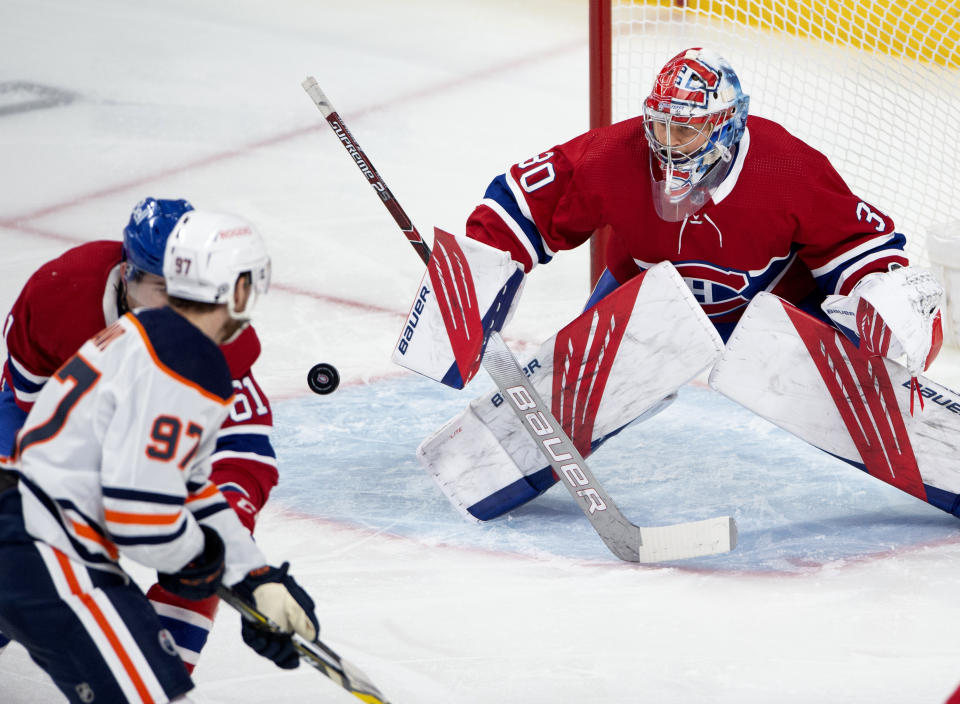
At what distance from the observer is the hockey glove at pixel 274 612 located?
72.1 inches

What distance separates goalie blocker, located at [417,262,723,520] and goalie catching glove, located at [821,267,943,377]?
27cm

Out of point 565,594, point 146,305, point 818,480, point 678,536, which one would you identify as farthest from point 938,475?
point 146,305

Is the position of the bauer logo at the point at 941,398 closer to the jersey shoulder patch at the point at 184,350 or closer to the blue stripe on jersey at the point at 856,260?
the blue stripe on jersey at the point at 856,260

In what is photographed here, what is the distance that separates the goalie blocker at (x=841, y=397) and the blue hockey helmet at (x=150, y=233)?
1.22m

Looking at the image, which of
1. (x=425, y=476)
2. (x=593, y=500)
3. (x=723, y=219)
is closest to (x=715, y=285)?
(x=723, y=219)

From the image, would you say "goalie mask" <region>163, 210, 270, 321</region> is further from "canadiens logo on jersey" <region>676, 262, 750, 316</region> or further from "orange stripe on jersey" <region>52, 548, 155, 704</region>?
"canadiens logo on jersey" <region>676, 262, 750, 316</region>

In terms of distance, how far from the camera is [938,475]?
9.16ft

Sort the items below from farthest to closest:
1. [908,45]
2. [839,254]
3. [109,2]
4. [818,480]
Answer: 1. [109,2]
2. [908,45]
3. [818,480]
4. [839,254]

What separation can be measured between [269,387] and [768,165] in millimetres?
1498

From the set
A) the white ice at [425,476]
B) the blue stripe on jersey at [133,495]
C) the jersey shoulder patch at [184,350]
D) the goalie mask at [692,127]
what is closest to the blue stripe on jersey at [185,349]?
the jersey shoulder patch at [184,350]

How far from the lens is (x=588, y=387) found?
2.88 meters

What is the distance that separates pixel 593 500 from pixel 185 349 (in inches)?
51.2

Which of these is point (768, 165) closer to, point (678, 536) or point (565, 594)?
point (678, 536)

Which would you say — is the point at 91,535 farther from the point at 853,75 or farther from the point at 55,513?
the point at 853,75
